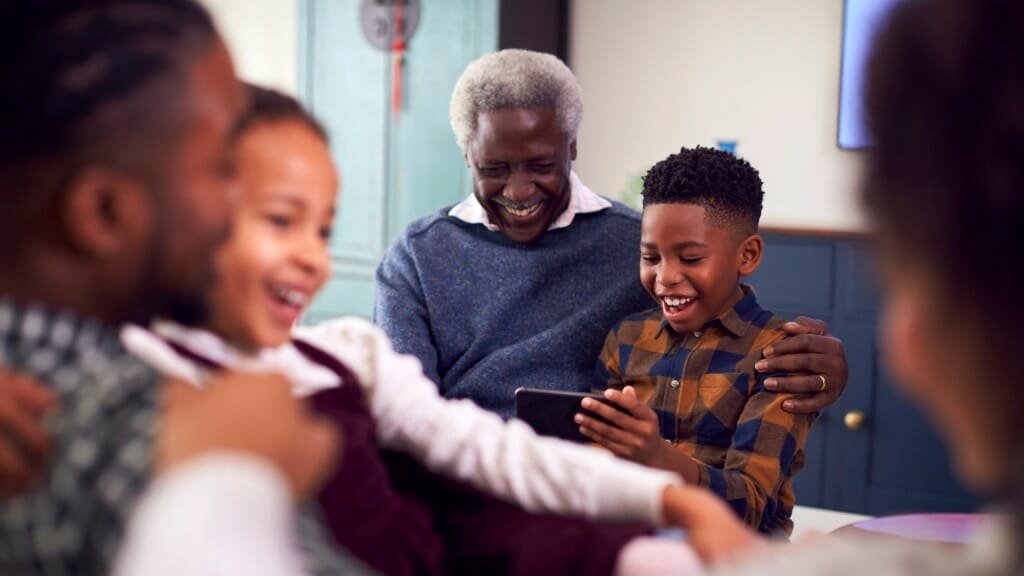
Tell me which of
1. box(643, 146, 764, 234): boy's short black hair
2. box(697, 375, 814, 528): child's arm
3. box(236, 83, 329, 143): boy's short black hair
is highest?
box(236, 83, 329, 143): boy's short black hair

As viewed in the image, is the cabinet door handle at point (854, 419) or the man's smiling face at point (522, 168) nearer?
the man's smiling face at point (522, 168)

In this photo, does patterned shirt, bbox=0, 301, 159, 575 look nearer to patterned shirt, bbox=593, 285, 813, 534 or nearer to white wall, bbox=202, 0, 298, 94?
patterned shirt, bbox=593, 285, 813, 534

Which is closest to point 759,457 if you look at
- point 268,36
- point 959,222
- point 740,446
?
point 740,446

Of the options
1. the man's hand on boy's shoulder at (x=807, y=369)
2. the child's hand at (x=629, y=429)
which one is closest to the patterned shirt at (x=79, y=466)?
the child's hand at (x=629, y=429)

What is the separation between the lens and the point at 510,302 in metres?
2.01

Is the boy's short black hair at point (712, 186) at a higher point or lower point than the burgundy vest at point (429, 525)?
higher

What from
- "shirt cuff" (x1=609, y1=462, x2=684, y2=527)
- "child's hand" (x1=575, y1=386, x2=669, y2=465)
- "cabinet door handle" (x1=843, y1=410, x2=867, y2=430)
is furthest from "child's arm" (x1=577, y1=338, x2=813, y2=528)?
"cabinet door handle" (x1=843, y1=410, x2=867, y2=430)

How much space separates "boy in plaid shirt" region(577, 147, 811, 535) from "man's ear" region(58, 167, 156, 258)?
0.97m

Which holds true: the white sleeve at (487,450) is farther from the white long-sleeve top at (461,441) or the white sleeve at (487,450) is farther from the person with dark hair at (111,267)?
the person with dark hair at (111,267)

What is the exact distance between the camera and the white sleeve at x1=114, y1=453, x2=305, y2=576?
0.57 m

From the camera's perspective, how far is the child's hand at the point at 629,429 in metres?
1.40

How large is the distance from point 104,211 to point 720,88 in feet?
11.9

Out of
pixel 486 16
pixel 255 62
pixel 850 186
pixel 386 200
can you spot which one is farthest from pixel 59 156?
pixel 255 62

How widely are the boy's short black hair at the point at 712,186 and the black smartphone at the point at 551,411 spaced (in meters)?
0.45
